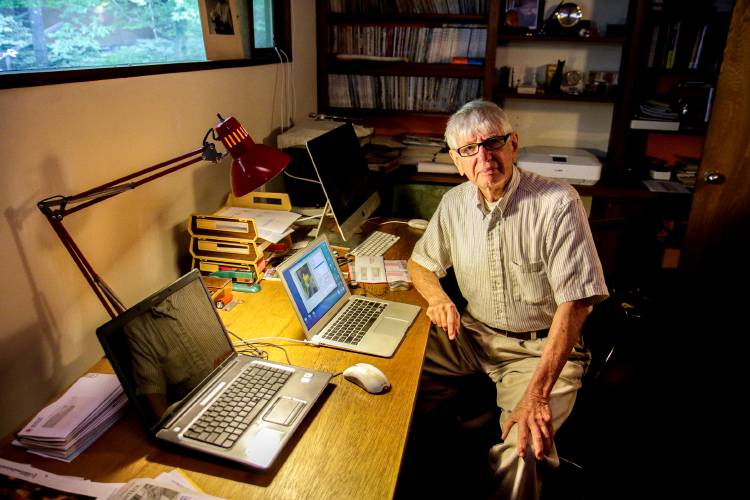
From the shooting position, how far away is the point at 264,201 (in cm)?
229

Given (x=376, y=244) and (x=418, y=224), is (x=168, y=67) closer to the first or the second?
(x=376, y=244)

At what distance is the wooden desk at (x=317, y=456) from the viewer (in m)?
1.07

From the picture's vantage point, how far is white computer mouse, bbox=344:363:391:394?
1.34m

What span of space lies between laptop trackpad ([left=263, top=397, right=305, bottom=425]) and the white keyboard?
0.95 meters

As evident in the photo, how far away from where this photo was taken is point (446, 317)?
1.75 meters

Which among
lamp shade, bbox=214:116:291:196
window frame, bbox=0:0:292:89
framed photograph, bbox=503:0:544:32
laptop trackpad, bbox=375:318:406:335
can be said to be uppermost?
framed photograph, bbox=503:0:544:32

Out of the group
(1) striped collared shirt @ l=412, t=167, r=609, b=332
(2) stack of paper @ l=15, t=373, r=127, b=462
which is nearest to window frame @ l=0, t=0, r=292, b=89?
(2) stack of paper @ l=15, t=373, r=127, b=462

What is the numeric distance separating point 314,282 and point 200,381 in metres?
0.47

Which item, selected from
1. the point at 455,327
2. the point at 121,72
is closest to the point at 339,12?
the point at 121,72

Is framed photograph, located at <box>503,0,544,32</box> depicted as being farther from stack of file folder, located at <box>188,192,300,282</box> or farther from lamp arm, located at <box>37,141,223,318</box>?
lamp arm, located at <box>37,141,223,318</box>

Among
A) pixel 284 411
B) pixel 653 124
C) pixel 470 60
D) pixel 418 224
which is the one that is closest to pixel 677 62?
pixel 653 124

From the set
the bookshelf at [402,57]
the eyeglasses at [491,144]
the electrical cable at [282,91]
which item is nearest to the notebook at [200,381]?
the eyeglasses at [491,144]

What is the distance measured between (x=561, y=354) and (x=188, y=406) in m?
1.05

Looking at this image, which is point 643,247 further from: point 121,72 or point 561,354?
point 121,72
